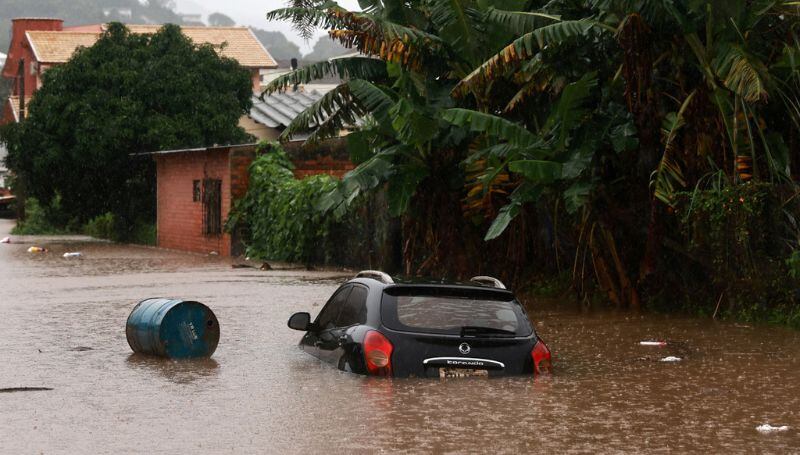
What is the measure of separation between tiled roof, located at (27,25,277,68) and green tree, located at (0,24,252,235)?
16884 mm

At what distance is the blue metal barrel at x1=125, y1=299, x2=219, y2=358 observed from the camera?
47.4ft

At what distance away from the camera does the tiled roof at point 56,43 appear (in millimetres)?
65938

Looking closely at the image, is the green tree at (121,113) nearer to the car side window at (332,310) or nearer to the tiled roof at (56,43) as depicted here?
the tiled roof at (56,43)

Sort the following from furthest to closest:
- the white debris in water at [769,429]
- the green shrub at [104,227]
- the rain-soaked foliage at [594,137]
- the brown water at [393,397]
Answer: the green shrub at [104,227], the rain-soaked foliage at [594,137], the white debris in water at [769,429], the brown water at [393,397]

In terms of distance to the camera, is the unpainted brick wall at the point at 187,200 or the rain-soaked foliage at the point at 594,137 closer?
Answer: the rain-soaked foliage at the point at 594,137

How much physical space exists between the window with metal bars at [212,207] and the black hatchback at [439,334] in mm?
26789

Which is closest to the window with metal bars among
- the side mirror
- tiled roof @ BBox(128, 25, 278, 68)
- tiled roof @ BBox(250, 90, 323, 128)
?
tiled roof @ BBox(250, 90, 323, 128)

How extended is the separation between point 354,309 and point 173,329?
8.95 feet

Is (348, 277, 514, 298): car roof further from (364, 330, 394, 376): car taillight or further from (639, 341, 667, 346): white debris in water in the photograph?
(639, 341, 667, 346): white debris in water

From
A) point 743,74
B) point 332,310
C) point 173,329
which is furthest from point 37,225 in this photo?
point 332,310

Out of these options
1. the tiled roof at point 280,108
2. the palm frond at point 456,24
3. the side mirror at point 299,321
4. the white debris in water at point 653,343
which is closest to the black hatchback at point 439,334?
the side mirror at point 299,321

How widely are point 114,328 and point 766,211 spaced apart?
887cm

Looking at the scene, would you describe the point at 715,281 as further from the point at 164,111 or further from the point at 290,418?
the point at 164,111

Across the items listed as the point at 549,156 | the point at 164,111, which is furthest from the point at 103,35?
the point at 549,156
